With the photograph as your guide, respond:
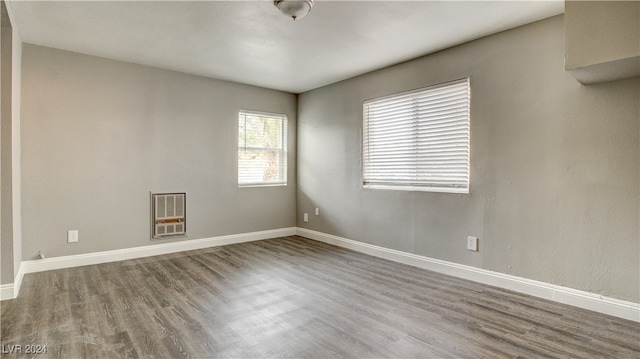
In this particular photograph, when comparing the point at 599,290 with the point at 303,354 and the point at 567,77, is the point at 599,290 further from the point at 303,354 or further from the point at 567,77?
the point at 303,354

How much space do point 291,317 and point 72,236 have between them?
9.74ft

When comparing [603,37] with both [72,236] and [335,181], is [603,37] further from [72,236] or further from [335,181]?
[72,236]

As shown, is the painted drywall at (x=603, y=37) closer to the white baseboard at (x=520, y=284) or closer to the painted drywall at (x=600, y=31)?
the painted drywall at (x=600, y=31)

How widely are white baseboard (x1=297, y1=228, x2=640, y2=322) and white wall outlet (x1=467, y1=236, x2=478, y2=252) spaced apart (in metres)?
0.20

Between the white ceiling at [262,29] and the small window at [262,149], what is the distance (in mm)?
1224

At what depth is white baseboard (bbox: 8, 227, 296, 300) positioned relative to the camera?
3.47 metres

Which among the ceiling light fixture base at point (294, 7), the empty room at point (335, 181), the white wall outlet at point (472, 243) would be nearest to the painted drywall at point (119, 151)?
the empty room at point (335, 181)

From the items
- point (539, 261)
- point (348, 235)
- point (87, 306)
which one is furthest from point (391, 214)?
point (87, 306)

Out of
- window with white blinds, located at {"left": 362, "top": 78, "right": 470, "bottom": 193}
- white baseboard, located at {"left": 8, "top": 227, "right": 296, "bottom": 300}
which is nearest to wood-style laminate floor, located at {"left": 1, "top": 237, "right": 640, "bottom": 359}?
white baseboard, located at {"left": 8, "top": 227, "right": 296, "bottom": 300}

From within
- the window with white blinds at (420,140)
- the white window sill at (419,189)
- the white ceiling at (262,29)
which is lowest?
the white window sill at (419,189)

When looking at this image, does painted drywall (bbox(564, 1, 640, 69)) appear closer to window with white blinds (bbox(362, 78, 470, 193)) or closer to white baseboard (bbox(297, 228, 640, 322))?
window with white blinds (bbox(362, 78, 470, 193))

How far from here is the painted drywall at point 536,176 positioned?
2.55 m

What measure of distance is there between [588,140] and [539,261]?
110 centimetres

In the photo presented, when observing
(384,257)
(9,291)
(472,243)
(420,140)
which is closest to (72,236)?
(9,291)
